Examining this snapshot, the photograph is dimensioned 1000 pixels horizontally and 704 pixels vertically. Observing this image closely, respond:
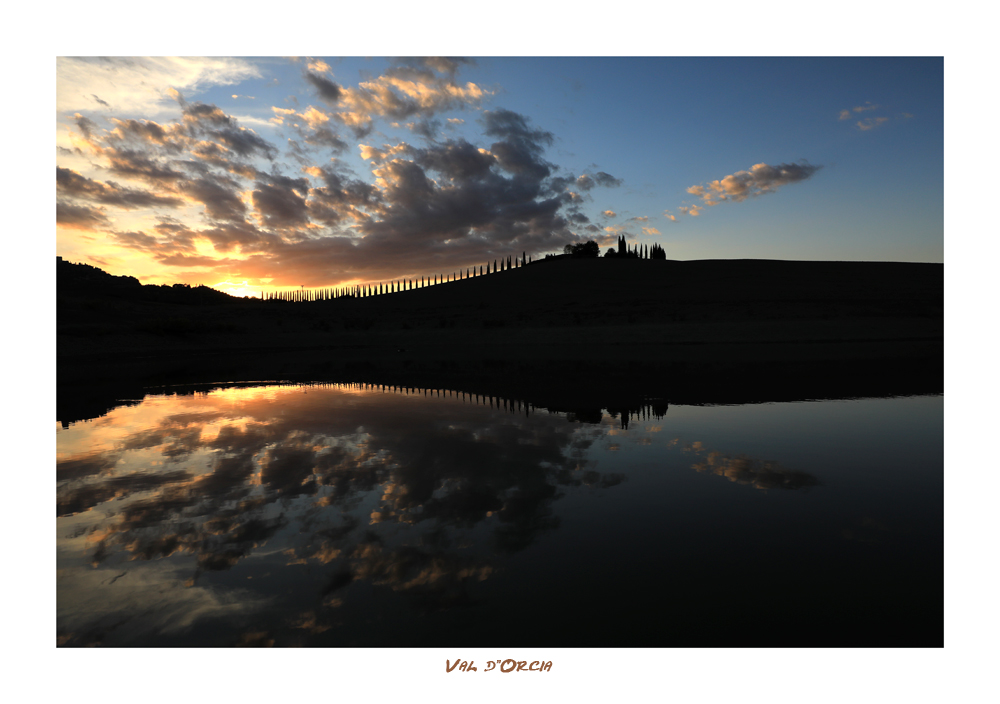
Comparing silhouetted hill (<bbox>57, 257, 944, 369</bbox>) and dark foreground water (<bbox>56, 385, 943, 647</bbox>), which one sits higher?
silhouetted hill (<bbox>57, 257, 944, 369</bbox>)

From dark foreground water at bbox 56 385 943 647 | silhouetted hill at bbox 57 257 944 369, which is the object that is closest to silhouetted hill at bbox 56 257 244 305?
silhouetted hill at bbox 57 257 944 369

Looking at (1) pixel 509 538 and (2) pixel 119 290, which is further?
(2) pixel 119 290

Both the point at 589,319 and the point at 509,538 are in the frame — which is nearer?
the point at 509,538

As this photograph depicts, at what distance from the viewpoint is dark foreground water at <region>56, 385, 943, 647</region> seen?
175 inches

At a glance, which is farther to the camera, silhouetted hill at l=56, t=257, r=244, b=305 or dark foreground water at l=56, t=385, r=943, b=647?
silhouetted hill at l=56, t=257, r=244, b=305

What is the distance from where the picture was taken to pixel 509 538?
589 centimetres

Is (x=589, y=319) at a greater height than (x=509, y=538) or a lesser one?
greater

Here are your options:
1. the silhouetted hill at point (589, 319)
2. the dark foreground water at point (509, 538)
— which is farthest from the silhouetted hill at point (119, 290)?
the dark foreground water at point (509, 538)

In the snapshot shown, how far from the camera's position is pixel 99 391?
19469mm

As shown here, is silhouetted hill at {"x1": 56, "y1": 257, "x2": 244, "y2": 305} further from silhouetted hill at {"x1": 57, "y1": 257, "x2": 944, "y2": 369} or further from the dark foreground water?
the dark foreground water

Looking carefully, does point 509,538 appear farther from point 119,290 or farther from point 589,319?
point 119,290

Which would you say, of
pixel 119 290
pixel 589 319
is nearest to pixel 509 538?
pixel 589 319

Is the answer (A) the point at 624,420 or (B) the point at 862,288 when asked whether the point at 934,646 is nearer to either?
(A) the point at 624,420

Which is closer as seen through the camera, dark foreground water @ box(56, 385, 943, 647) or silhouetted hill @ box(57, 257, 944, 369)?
dark foreground water @ box(56, 385, 943, 647)
